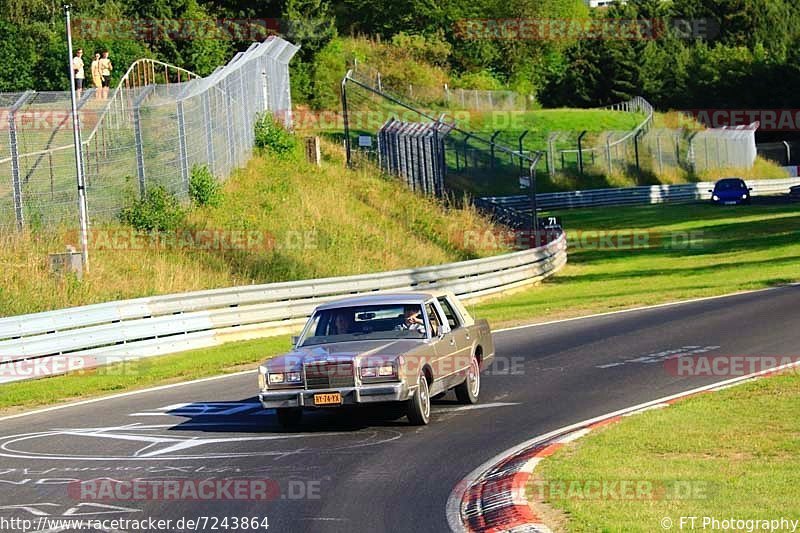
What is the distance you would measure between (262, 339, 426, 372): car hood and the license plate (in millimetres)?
361

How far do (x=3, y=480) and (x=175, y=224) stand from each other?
17733mm

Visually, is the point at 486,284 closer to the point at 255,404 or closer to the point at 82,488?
the point at 255,404

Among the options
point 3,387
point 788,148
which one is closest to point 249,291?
point 3,387

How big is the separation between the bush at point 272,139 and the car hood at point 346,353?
26.6 meters

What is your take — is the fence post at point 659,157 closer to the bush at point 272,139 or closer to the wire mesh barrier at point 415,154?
the wire mesh barrier at point 415,154

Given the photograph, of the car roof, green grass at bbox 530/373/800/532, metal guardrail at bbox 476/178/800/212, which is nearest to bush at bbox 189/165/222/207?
the car roof

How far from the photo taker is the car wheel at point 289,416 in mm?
13406

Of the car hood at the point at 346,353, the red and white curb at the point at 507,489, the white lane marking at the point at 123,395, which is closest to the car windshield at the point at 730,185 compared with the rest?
the white lane marking at the point at 123,395

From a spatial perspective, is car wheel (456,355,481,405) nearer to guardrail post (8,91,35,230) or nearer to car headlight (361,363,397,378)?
car headlight (361,363,397,378)

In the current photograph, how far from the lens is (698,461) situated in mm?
10586

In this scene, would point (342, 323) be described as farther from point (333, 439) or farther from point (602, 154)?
point (602, 154)

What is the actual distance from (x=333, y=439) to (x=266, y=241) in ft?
59.2

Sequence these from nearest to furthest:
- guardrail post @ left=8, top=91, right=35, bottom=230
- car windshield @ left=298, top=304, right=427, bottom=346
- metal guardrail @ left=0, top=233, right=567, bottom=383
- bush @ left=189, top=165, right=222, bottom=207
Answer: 1. car windshield @ left=298, top=304, right=427, bottom=346
2. metal guardrail @ left=0, top=233, right=567, bottom=383
3. guardrail post @ left=8, top=91, right=35, bottom=230
4. bush @ left=189, top=165, right=222, bottom=207

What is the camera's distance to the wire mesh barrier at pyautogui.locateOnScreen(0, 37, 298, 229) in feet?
80.3
